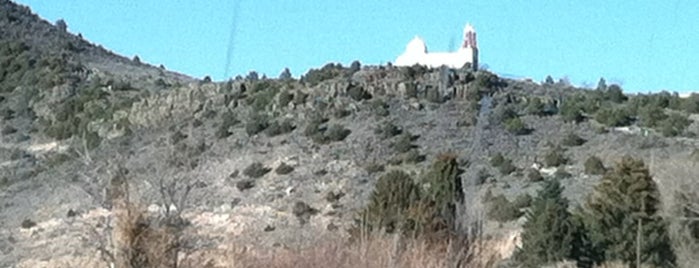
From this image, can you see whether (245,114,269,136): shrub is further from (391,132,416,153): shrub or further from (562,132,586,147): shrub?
(562,132,586,147): shrub

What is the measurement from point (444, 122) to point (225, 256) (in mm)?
32746

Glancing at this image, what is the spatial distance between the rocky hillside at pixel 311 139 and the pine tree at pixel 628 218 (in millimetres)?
996

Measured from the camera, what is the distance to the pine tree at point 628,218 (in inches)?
1410

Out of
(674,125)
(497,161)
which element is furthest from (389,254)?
(674,125)

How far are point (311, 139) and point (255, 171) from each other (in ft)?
12.5

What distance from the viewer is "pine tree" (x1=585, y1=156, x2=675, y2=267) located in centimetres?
3581

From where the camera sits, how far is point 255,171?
5356 cm

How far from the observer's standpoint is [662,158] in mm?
47406

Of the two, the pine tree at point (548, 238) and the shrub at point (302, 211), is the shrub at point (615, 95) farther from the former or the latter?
the pine tree at point (548, 238)

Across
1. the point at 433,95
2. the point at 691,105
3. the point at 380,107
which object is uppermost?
the point at 433,95

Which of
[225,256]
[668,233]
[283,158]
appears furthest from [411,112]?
[225,256]

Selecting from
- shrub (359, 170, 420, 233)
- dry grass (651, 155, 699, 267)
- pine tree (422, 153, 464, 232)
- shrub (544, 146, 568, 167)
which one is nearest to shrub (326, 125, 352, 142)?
shrub (544, 146, 568, 167)

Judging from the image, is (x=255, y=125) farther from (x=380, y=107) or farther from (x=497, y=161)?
(x=497, y=161)

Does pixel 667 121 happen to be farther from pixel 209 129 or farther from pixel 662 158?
pixel 209 129
